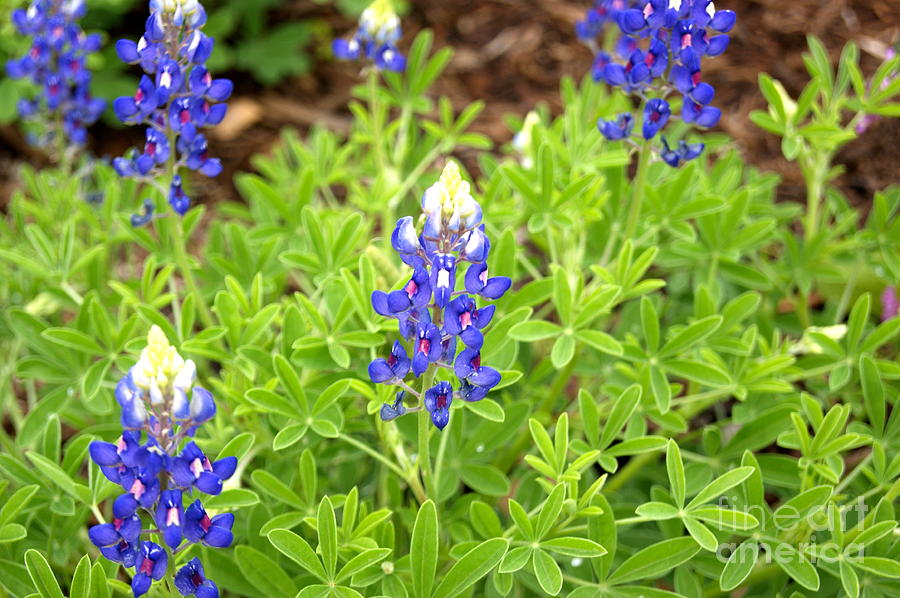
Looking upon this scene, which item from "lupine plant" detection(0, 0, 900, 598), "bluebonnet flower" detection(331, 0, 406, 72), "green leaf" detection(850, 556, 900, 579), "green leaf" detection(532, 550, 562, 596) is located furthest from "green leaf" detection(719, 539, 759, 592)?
"bluebonnet flower" detection(331, 0, 406, 72)

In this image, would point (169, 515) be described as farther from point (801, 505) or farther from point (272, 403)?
point (801, 505)

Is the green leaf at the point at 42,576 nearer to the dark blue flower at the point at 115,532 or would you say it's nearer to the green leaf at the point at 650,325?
the dark blue flower at the point at 115,532

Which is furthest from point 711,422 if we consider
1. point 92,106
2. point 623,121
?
point 92,106

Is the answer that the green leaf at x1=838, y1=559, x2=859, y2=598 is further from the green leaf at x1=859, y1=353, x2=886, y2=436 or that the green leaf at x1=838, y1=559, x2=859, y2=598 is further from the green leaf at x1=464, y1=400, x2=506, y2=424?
the green leaf at x1=464, y1=400, x2=506, y2=424

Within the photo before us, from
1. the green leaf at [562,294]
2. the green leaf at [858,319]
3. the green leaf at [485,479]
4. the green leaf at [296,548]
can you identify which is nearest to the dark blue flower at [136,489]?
the green leaf at [296,548]

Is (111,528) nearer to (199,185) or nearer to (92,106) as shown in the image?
(92,106)

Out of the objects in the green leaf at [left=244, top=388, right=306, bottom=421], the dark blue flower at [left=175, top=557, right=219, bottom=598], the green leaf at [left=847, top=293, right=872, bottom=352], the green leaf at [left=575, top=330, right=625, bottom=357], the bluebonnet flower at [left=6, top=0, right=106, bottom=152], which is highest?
the bluebonnet flower at [left=6, top=0, right=106, bottom=152]
